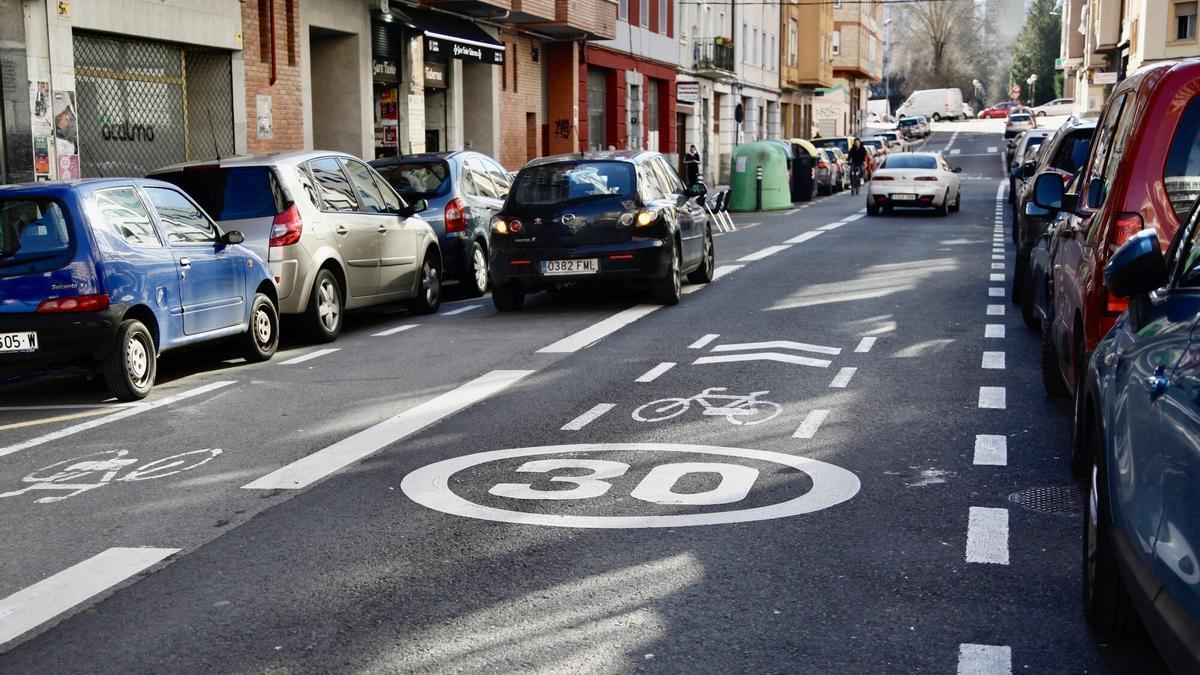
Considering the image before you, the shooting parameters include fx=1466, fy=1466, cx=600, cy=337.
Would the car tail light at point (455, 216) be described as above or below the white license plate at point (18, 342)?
above

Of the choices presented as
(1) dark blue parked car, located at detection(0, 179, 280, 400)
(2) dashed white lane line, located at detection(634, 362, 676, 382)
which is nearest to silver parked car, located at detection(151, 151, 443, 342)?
(1) dark blue parked car, located at detection(0, 179, 280, 400)

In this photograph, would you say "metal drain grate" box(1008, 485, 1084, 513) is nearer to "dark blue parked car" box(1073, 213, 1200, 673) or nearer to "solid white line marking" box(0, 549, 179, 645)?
"dark blue parked car" box(1073, 213, 1200, 673)

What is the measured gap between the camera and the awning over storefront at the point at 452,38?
27.2 meters

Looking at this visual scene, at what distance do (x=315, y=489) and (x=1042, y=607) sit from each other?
3365 mm

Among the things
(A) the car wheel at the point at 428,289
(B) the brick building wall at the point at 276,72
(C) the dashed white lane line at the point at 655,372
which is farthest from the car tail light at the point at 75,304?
(B) the brick building wall at the point at 276,72

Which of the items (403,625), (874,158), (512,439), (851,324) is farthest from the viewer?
(874,158)

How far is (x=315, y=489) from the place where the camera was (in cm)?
673

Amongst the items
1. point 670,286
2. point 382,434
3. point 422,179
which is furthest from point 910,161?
point 382,434

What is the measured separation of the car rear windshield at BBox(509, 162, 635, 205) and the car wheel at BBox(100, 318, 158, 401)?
520 cm

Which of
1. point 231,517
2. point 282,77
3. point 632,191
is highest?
point 282,77

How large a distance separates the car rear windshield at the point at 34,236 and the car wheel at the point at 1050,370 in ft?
20.2

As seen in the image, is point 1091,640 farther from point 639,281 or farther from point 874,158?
point 874,158

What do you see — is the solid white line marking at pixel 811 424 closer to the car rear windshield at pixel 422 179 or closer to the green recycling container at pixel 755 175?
the car rear windshield at pixel 422 179

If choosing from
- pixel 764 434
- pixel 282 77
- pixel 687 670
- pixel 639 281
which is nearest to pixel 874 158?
pixel 282 77
